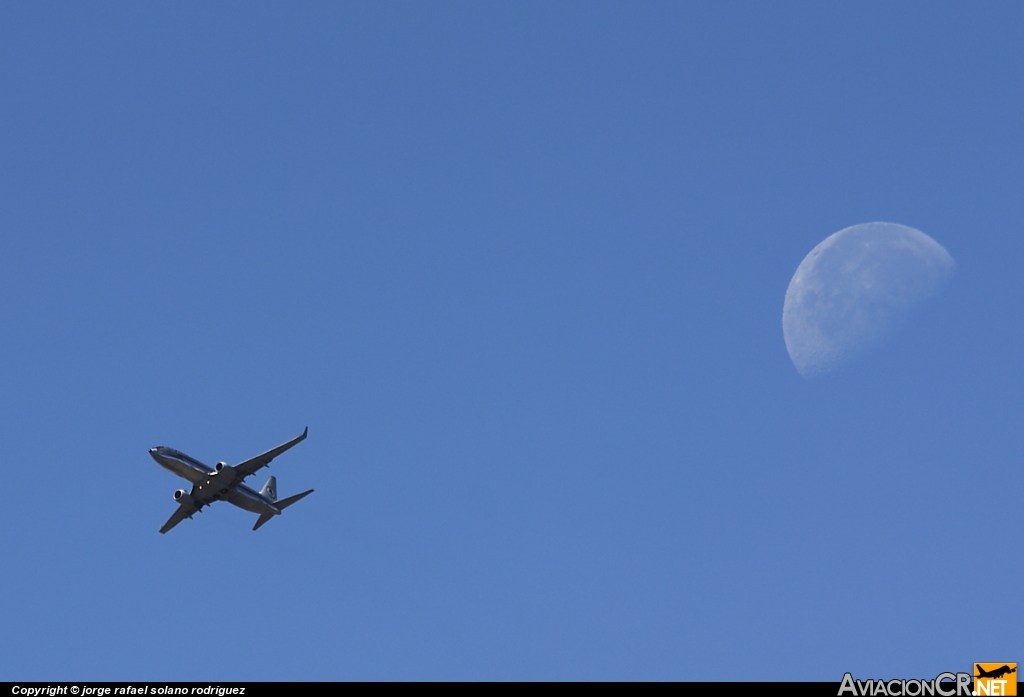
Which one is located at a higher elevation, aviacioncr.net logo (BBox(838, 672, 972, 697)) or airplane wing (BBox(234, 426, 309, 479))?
airplane wing (BBox(234, 426, 309, 479))

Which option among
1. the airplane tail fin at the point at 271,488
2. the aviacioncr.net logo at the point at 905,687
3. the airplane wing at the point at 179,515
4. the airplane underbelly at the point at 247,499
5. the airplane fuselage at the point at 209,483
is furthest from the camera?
the airplane tail fin at the point at 271,488

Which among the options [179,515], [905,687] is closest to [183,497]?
[179,515]

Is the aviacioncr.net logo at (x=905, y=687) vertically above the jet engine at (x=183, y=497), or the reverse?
the jet engine at (x=183, y=497)

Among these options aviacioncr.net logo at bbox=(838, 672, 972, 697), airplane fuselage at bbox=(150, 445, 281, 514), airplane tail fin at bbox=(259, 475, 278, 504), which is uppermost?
airplane tail fin at bbox=(259, 475, 278, 504)

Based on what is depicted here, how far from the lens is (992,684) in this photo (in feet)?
209

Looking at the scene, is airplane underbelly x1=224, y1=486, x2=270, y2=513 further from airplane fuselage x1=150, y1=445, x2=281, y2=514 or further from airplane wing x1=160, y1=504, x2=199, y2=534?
airplane wing x1=160, y1=504, x2=199, y2=534

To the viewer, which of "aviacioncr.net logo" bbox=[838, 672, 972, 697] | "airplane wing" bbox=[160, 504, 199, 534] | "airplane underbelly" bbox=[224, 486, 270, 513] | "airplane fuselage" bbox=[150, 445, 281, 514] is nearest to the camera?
"aviacioncr.net logo" bbox=[838, 672, 972, 697]

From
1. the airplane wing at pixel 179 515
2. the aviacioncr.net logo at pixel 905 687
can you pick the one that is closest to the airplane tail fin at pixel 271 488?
the airplane wing at pixel 179 515

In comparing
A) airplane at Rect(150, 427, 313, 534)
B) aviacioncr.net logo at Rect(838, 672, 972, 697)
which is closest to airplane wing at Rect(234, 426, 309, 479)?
airplane at Rect(150, 427, 313, 534)

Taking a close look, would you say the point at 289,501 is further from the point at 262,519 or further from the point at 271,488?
the point at 271,488

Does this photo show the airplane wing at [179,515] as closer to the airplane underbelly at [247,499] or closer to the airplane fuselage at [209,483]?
the airplane fuselage at [209,483]

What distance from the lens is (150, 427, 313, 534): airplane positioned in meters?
98.6

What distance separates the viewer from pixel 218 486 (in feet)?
338

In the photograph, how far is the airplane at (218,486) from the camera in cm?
9862
